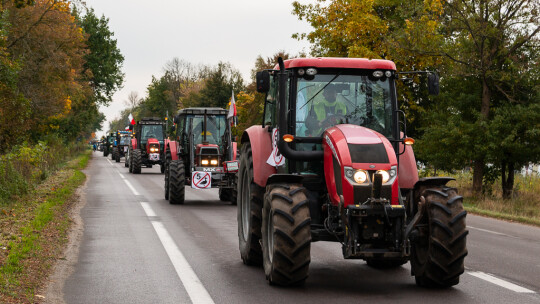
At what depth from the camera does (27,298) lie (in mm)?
7551

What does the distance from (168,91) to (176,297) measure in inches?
4637

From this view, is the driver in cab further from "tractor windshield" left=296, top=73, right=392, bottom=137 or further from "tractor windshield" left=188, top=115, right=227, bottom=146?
"tractor windshield" left=188, top=115, right=227, bottom=146

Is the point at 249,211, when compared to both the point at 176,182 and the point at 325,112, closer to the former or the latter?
the point at 325,112

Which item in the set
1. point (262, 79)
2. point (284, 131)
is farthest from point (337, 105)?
point (262, 79)

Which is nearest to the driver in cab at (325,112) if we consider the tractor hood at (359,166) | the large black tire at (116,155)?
the tractor hood at (359,166)

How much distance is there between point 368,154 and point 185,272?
2917mm

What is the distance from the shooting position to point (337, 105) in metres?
8.98

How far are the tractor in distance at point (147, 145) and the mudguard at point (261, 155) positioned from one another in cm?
3015

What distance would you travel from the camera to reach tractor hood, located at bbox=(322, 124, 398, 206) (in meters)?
7.66

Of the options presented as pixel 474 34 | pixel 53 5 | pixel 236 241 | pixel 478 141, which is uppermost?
pixel 53 5

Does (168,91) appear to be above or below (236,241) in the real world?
above

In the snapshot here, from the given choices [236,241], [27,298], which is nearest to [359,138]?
[27,298]

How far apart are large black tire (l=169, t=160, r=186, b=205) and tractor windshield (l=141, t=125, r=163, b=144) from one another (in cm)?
2287

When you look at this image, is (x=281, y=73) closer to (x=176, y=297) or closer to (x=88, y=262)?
(x=176, y=297)
